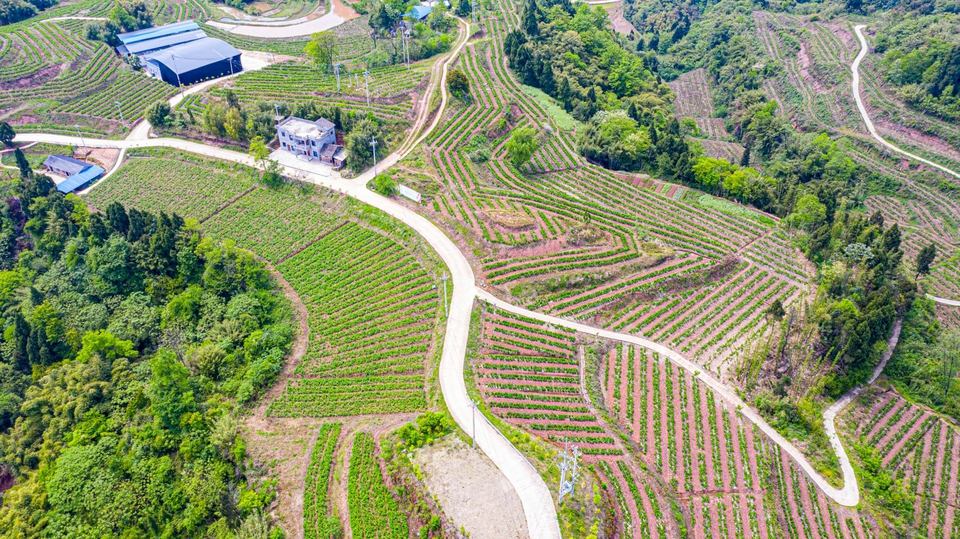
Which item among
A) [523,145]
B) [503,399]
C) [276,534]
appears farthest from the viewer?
[523,145]

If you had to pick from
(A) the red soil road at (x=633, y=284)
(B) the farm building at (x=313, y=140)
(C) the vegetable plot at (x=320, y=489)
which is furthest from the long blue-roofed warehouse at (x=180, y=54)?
(A) the red soil road at (x=633, y=284)

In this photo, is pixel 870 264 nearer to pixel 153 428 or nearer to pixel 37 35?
pixel 153 428

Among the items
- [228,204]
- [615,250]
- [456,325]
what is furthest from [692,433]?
Answer: [228,204]

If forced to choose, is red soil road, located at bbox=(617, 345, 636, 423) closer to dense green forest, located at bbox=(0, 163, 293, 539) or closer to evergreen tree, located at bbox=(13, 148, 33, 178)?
dense green forest, located at bbox=(0, 163, 293, 539)

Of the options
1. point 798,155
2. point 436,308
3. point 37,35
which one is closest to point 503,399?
point 436,308

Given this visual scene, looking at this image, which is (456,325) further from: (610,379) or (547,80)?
(547,80)

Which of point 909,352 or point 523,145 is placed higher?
point 523,145

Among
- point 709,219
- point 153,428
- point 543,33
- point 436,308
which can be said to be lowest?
point 153,428
